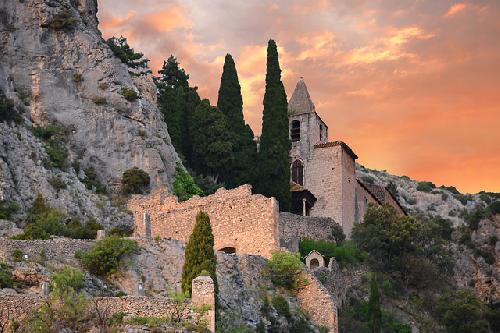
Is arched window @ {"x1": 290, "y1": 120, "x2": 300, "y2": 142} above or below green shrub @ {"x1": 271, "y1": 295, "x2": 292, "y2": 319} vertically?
above

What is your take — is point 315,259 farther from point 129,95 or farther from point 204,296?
point 204,296

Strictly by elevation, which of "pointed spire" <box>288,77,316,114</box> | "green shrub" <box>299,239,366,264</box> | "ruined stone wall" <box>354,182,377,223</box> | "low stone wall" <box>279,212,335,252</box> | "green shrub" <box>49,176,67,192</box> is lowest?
"green shrub" <box>299,239,366,264</box>

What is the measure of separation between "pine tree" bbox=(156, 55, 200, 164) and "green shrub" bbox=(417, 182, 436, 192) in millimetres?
55289

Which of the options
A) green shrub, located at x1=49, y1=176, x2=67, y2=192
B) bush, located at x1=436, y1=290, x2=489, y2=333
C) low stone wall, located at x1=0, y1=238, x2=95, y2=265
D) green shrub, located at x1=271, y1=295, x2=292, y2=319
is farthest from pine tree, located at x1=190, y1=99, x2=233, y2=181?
low stone wall, located at x1=0, y1=238, x2=95, y2=265

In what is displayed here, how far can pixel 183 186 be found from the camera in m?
69.4

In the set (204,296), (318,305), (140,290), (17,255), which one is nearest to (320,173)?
(318,305)

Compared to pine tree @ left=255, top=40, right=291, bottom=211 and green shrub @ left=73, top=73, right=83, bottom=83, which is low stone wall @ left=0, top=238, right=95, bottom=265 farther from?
pine tree @ left=255, top=40, right=291, bottom=211

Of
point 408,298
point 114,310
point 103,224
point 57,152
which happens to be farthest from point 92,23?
point 114,310

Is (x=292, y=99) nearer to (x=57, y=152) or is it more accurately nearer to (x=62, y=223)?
(x=57, y=152)

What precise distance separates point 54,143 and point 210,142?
12.9m

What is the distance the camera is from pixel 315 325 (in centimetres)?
5188

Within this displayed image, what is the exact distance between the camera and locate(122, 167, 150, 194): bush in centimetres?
6712

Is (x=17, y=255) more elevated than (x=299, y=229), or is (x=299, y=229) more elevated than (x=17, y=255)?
(x=299, y=229)

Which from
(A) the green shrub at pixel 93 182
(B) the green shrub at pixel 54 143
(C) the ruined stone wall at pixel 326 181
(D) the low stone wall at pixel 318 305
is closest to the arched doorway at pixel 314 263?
(D) the low stone wall at pixel 318 305
